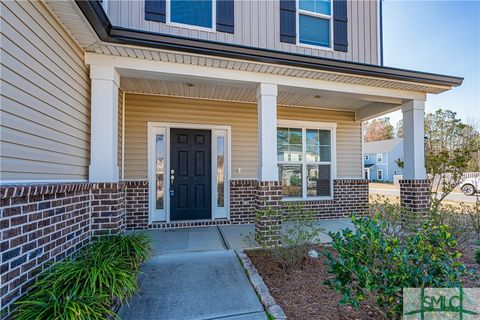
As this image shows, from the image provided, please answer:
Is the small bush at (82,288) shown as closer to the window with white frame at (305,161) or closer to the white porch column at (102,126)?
the white porch column at (102,126)

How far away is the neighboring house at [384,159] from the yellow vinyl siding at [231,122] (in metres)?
23.2

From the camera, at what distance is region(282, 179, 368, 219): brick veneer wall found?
20.3 feet

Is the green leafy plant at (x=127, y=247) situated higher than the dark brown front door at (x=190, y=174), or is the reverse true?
the dark brown front door at (x=190, y=174)

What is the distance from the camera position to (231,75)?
3.84 metres

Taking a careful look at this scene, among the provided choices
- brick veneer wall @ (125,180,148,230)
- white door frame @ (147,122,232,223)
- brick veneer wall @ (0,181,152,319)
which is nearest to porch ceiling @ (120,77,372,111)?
white door frame @ (147,122,232,223)

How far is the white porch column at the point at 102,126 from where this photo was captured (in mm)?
3291

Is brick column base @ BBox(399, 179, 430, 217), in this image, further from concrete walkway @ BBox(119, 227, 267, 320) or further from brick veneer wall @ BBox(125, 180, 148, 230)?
brick veneer wall @ BBox(125, 180, 148, 230)

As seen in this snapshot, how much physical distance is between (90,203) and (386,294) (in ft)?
11.2

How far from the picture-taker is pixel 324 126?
6398mm

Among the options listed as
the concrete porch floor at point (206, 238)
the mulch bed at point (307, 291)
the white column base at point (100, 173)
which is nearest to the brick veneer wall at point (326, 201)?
the concrete porch floor at point (206, 238)

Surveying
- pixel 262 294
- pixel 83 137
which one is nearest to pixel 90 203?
pixel 83 137

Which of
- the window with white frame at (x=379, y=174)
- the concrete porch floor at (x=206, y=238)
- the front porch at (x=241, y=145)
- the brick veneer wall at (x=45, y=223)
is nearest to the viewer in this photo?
the brick veneer wall at (x=45, y=223)

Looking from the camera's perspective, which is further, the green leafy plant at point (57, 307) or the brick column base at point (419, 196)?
the brick column base at point (419, 196)

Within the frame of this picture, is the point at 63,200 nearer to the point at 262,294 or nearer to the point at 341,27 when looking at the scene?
the point at 262,294
